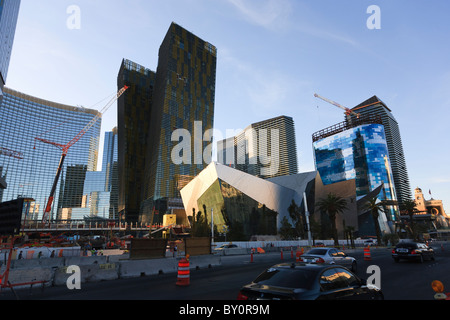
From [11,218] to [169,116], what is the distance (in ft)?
437

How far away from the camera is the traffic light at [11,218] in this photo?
371 inches

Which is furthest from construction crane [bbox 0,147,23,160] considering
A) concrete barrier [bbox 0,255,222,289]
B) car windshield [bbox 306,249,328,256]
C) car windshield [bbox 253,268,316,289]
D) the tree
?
car windshield [bbox 253,268,316,289]

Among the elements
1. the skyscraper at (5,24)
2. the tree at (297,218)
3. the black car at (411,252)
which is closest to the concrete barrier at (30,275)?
the black car at (411,252)

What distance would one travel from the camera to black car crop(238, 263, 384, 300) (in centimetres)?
502

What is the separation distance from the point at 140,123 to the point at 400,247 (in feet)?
539

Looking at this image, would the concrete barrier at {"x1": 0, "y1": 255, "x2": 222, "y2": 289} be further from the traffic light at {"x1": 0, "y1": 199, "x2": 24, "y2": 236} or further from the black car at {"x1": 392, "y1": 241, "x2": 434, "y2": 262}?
the black car at {"x1": 392, "y1": 241, "x2": 434, "y2": 262}

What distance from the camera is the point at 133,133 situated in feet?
538

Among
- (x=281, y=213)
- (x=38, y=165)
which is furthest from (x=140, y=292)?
(x=38, y=165)

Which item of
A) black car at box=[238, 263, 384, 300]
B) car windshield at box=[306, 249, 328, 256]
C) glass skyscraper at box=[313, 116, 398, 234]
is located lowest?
car windshield at box=[306, 249, 328, 256]

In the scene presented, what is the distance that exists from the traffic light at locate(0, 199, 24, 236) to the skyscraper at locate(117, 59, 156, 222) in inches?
5739

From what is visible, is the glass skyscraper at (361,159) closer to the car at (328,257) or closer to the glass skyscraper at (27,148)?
the car at (328,257)

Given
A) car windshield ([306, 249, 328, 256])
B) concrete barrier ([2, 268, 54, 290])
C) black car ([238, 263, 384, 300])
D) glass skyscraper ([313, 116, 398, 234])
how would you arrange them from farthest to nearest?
glass skyscraper ([313, 116, 398, 234]), car windshield ([306, 249, 328, 256]), concrete barrier ([2, 268, 54, 290]), black car ([238, 263, 384, 300])
